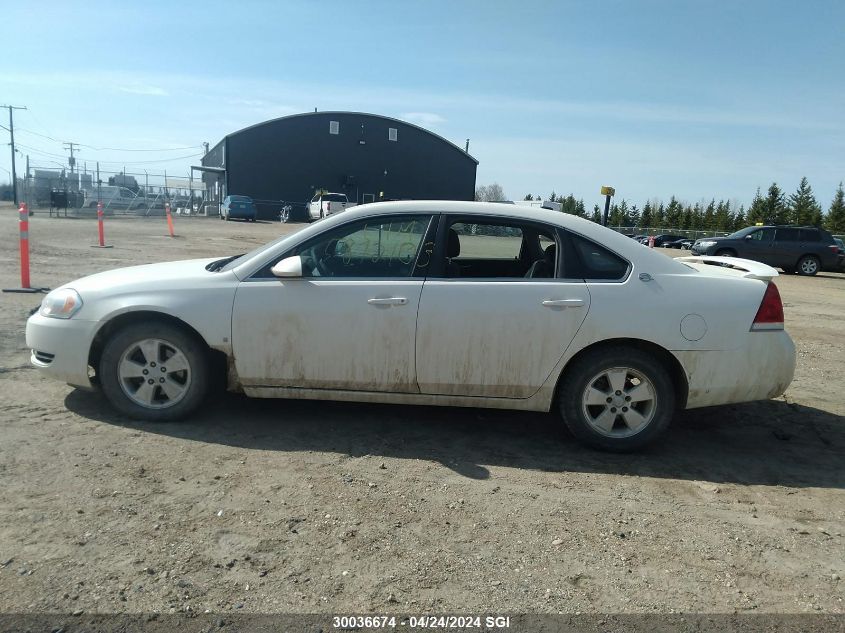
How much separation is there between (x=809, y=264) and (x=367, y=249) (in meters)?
22.6

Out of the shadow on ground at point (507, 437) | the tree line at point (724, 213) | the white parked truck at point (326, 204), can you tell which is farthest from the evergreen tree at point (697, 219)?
Answer: the shadow on ground at point (507, 437)

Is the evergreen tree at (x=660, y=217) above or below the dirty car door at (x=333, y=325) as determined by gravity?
above

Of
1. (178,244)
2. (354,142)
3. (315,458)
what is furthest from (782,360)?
(354,142)

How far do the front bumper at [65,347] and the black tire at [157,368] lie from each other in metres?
0.13

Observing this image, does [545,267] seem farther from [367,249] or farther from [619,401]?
[367,249]

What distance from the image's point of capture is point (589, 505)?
141 inches

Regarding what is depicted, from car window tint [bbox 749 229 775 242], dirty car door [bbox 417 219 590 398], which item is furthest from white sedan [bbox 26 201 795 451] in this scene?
car window tint [bbox 749 229 775 242]

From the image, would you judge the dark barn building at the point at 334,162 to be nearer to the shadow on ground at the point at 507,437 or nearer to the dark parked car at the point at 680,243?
the dark parked car at the point at 680,243

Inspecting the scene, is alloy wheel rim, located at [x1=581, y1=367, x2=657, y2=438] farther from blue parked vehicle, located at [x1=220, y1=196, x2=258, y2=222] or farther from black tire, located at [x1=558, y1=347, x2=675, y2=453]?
blue parked vehicle, located at [x1=220, y1=196, x2=258, y2=222]

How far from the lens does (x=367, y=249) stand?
446cm

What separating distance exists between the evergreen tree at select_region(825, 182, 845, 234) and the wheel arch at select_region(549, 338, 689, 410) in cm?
5934

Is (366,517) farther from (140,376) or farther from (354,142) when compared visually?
(354,142)

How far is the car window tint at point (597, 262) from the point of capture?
14.1 feet

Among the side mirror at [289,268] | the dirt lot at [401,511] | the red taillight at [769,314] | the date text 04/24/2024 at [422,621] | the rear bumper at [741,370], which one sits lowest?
the date text 04/24/2024 at [422,621]
